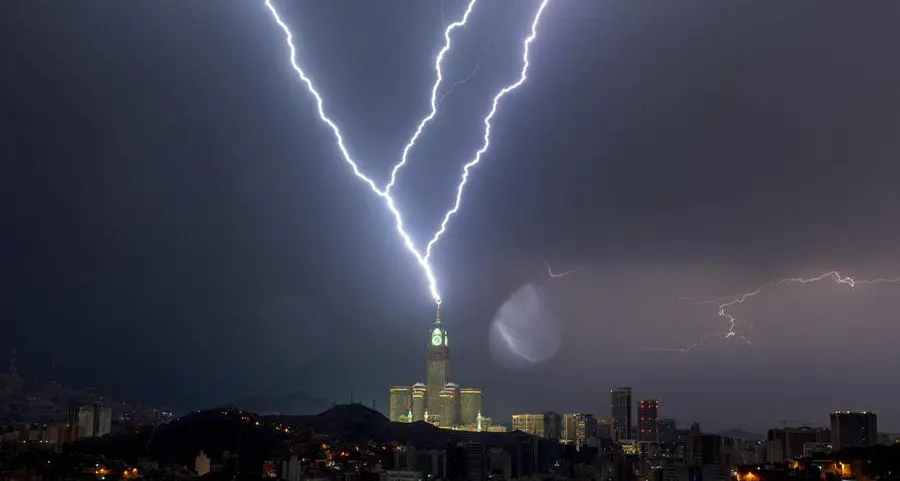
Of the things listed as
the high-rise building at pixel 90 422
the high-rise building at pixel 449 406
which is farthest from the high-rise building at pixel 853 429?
the high-rise building at pixel 449 406

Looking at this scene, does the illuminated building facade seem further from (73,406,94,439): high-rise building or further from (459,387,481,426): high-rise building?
(73,406,94,439): high-rise building

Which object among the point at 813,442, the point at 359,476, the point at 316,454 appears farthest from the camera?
the point at 316,454

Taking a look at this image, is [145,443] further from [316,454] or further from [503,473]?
[503,473]

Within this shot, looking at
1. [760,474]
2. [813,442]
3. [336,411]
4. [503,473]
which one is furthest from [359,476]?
[336,411]

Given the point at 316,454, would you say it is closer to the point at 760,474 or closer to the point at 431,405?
the point at 760,474

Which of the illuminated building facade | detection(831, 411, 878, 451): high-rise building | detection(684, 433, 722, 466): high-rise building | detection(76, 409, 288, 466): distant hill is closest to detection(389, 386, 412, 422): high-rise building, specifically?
the illuminated building facade

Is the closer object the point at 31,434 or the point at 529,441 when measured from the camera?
the point at 31,434

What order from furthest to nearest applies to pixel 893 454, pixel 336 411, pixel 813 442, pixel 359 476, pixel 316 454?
pixel 336 411 → pixel 316 454 → pixel 813 442 → pixel 359 476 → pixel 893 454

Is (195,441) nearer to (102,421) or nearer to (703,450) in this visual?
(102,421)
